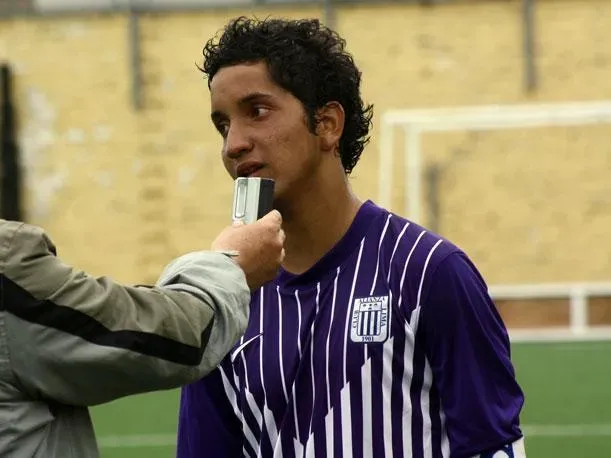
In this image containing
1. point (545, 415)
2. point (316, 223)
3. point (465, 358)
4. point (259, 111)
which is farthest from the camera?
point (545, 415)

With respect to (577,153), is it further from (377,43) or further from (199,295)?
(199,295)

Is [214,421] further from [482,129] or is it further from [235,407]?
[482,129]

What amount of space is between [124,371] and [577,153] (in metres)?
18.4

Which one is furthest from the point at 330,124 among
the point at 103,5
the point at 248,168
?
the point at 103,5

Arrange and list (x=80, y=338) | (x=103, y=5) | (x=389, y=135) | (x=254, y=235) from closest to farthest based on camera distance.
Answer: (x=80, y=338) → (x=254, y=235) → (x=389, y=135) → (x=103, y=5)

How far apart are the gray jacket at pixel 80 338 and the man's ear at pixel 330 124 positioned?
819 mm

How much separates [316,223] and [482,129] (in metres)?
17.6

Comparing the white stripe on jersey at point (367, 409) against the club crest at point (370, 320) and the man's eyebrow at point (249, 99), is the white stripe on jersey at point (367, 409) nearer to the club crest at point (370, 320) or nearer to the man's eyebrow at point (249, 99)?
the club crest at point (370, 320)

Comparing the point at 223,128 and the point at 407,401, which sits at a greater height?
the point at 223,128

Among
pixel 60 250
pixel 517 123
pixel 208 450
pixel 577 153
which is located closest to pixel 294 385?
pixel 208 450

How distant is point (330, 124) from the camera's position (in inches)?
131

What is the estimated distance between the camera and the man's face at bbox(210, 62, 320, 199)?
10.4 feet

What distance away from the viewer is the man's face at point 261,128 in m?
3.16

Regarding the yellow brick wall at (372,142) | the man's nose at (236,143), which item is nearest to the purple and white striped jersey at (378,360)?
the man's nose at (236,143)
